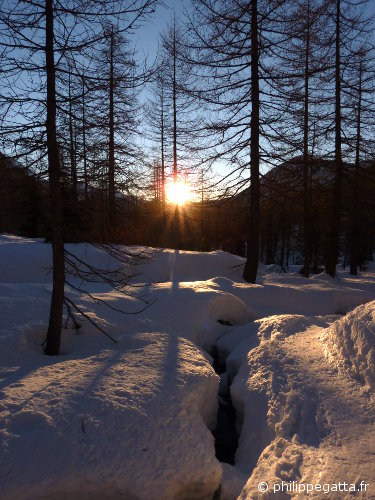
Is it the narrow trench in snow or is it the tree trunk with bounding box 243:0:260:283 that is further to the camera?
the tree trunk with bounding box 243:0:260:283

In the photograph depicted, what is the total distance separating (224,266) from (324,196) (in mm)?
11388

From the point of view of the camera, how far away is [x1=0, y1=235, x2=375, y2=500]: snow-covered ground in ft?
8.33

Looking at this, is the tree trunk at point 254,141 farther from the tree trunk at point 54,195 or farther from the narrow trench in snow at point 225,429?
the tree trunk at point 54,195

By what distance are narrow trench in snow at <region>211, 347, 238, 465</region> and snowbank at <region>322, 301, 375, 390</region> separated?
63.4 inches

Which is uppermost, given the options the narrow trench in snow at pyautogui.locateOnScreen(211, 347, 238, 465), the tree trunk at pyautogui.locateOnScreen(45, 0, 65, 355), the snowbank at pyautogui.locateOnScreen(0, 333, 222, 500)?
the tree trunk at pyautogui.locateOnScreen(45, 0, 65, 355)

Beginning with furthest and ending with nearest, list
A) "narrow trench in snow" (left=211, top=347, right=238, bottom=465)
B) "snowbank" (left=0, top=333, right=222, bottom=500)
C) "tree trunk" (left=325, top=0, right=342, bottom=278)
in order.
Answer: "tree trunk" (left=325, top=0, right=342, bottom=278)
"narrow trench in snow" (left=211, top=347, right=238, bottom=465)
"snowbank" (left=0, top=333, right=222, bottom=500)

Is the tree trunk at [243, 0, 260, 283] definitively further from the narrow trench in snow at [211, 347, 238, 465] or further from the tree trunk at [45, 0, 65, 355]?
the tree trunk at [45, 0, 65, 355]

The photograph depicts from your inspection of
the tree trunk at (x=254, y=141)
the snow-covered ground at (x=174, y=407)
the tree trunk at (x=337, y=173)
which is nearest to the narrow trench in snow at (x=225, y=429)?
the snow-covered ground at (x=174, y=407)

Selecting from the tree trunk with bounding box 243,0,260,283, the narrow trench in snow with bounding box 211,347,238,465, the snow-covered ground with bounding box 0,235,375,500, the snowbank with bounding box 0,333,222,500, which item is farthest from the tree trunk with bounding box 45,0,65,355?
the tree trunk with bounding box 243,0,260,283

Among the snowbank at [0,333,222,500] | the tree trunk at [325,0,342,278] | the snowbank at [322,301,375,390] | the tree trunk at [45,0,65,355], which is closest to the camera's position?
the snowbank at [0,333,222,500]

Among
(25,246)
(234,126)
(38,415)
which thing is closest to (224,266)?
(234,126)

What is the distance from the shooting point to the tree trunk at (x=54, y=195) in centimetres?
416

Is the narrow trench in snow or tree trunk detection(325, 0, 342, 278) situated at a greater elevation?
tree trunk detection(325, 0, 342, 278)

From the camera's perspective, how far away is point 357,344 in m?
3.96
